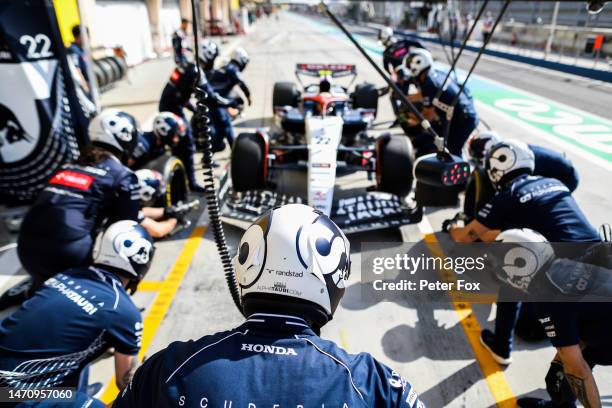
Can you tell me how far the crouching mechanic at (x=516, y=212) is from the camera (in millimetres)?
2610

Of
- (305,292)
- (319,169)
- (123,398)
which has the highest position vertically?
(305,292)

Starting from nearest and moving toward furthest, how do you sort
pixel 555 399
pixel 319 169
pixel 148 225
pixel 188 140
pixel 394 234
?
pixel 555 399, pixel 148 225, pixel 319 169, pixel 394 234, pixel 188 140

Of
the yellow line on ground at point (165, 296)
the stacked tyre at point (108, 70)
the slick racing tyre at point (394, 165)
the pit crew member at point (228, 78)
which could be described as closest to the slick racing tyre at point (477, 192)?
the slick racing tyre at point (394, 165)

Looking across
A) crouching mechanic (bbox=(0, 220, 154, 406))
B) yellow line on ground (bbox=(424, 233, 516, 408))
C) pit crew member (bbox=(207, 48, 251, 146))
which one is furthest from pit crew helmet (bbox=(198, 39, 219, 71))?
yellow line on ground (bbox=(424, 233, 516, 408))

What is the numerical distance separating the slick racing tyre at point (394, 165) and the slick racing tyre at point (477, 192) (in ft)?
2.06

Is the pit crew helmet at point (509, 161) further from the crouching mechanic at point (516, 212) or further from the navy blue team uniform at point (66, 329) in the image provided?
the navy blue team uniform at point (66, 329)

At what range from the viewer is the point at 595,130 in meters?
2.43

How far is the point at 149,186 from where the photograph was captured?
4160mm

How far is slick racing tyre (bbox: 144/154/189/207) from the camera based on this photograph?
472 centimetres

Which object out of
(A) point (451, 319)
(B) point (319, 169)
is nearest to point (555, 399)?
(A) point (451, 319)

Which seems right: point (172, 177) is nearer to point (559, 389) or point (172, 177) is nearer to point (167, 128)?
point (167, 128)

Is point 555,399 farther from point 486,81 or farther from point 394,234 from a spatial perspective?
point 486,81

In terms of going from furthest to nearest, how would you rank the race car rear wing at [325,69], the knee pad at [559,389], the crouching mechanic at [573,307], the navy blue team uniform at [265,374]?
the race car rear wing at [325,69] → the knee pad at [559,389] → the crouching mechanic at [573,307] → the navy blue team uniform at [265,374]

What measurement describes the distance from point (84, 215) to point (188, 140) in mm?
2593
